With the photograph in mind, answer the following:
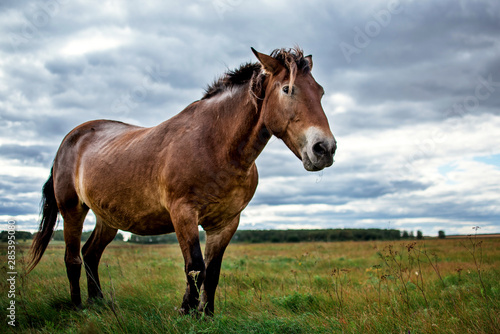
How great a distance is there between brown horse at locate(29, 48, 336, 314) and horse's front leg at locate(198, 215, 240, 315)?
0.04ft

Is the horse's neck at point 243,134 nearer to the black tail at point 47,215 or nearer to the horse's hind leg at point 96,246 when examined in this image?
the horse's hind leg at point 96,246

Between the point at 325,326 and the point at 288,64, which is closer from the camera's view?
the point at 325,326

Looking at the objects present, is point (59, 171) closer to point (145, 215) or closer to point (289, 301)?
point (145, 215)

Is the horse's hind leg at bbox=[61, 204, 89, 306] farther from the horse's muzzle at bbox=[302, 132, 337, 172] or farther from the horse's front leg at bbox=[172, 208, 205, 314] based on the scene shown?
the horse's muzzle at bbox=[302, 132, 337, 172]

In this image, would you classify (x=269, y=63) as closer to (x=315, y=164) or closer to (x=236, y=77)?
(x=236, y=77)

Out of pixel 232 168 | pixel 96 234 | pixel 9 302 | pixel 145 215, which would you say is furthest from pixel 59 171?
pixel 232 168

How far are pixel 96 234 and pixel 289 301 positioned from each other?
3645 millimetres

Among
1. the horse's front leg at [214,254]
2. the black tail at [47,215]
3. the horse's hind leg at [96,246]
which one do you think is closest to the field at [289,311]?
the horse's front leg at [214,254]

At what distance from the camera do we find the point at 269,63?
3.90m

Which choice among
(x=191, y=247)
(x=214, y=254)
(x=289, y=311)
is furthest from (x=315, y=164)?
(x=289, y=311)

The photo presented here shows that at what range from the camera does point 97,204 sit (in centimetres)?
531

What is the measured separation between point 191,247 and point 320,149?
5.74ft

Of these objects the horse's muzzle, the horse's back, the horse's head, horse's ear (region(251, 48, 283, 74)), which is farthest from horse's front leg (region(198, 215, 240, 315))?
horse's ear (region(251, 48, 283, 74))

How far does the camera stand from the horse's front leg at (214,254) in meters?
4.44
